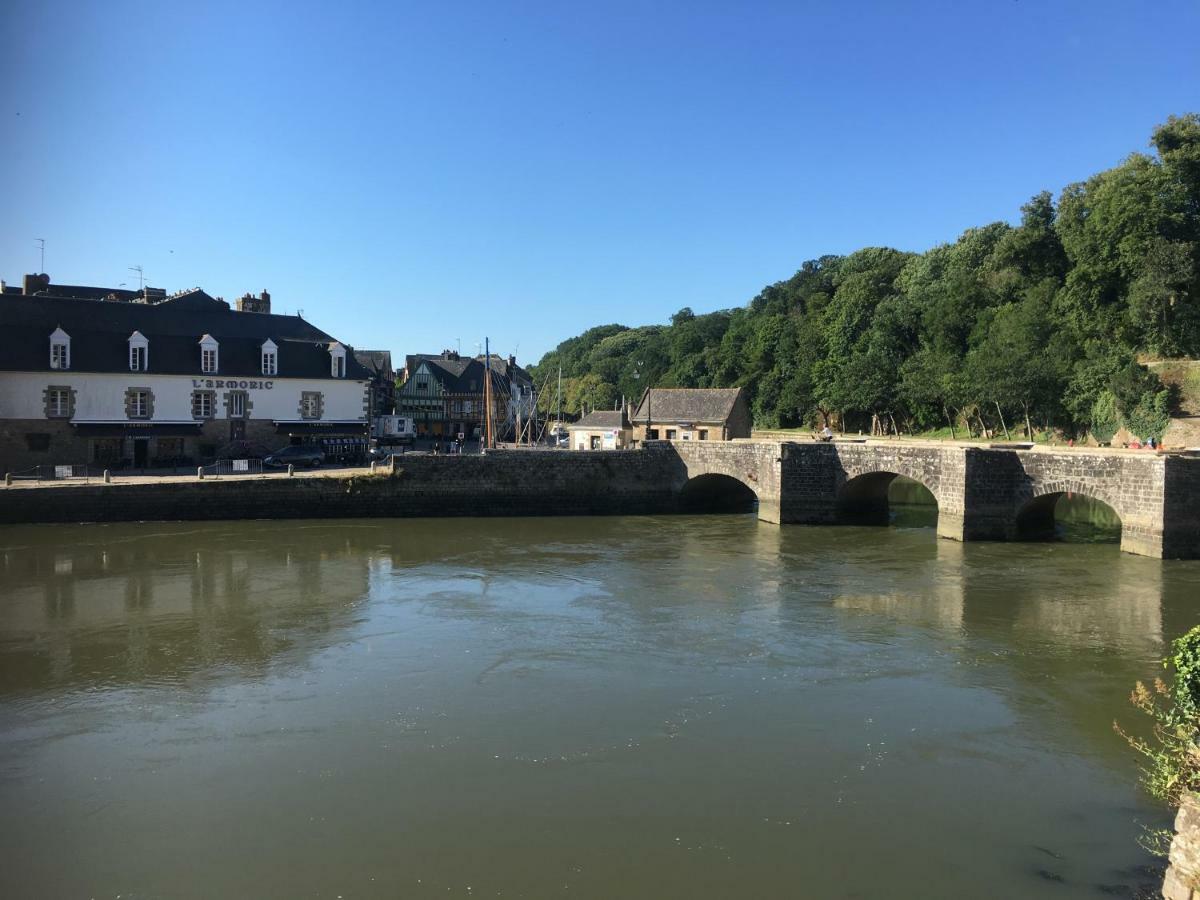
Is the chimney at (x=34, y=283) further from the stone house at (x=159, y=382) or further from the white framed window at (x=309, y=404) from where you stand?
the white framed window at (x=309, y=404)

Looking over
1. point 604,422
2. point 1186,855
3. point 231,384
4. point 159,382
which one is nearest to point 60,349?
point 159,382

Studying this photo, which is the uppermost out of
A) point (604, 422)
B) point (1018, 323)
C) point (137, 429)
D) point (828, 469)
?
point (1018, 323)

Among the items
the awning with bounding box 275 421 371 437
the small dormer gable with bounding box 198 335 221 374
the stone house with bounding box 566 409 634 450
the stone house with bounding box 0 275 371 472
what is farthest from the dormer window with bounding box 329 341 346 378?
the stone house with bounding box 566 409 634 450

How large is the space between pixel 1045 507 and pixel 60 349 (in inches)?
1305

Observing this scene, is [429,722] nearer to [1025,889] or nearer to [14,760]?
[14,760]

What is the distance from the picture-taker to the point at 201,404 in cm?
3206

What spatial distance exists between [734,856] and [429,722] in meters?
4.44

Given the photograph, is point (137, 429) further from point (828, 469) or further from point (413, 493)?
point (828, 469)

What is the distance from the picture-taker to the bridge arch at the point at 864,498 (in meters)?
26.5

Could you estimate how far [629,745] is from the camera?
9.70 meters

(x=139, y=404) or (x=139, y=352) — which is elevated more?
(x=139, y=352)

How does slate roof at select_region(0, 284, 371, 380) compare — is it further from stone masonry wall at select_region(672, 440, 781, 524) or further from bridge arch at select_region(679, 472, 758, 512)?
bridge arch at select_region(679, 472, 758, 512)

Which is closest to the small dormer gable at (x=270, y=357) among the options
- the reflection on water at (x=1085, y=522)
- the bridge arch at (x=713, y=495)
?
the bridge arch at (x=713, y=495)

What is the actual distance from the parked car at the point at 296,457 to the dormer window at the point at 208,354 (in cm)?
405
